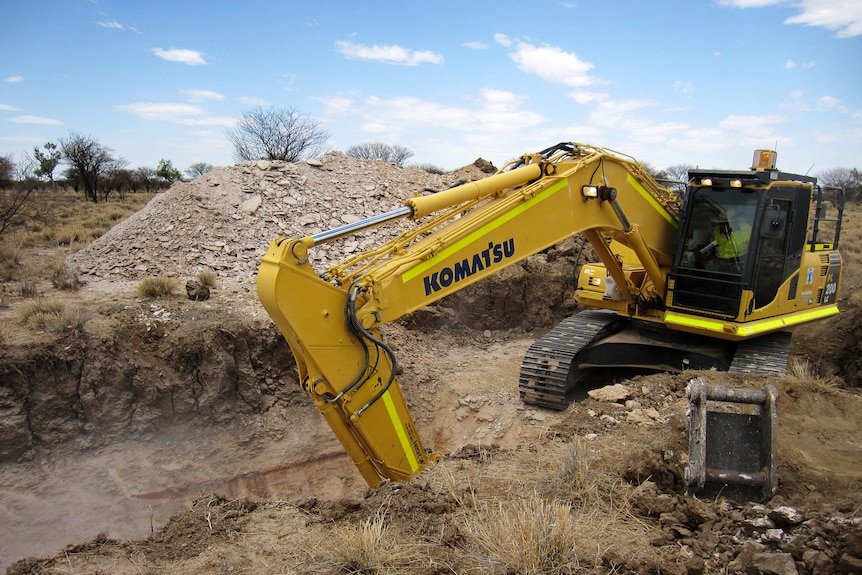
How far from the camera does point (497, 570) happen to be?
9.95ft

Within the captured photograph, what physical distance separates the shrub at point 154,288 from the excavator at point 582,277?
3504 mm

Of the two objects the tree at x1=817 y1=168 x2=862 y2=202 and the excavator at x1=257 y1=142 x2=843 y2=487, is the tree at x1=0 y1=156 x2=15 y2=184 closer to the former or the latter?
the excavator at x1=257 y1=142 x2=843 y2=487

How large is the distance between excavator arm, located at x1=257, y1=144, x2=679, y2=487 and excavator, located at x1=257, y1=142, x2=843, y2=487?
0.01 meters

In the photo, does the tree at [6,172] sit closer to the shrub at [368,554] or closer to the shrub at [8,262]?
the shrub at [8,262]

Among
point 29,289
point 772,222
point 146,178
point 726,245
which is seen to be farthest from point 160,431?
point 146,178

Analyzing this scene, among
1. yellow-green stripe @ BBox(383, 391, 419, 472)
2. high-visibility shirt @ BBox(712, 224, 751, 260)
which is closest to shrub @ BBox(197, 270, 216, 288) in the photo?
yellow-green stripe @ BBox(383, 391, 419, 472)

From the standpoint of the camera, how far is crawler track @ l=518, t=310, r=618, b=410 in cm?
737

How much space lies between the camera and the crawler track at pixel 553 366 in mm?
7367

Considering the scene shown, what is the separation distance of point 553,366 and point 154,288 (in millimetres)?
5445

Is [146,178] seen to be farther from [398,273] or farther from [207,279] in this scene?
[398,273]

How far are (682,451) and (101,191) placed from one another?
3139 centimetres

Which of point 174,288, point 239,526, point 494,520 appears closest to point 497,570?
point 494,520

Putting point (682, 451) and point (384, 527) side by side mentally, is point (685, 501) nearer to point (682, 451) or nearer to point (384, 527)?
point (682, 451)

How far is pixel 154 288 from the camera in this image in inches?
323
